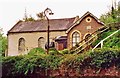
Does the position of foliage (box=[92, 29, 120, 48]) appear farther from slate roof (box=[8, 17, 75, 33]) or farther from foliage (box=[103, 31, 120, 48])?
slate roof (box=[8, 17, 75, 33])

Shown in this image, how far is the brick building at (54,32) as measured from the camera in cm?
3411

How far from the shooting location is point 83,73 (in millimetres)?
18594

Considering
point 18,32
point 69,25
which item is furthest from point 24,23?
point 69,25

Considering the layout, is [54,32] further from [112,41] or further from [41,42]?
[112,41]

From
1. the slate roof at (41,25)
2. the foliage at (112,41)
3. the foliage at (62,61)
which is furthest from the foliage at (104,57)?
the slate roof at (41,25)

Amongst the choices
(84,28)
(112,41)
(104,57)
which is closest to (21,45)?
(84,28)

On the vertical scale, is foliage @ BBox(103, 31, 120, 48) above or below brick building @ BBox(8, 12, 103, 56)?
below

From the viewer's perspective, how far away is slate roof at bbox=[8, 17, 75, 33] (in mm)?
37066

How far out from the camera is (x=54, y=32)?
121 feet

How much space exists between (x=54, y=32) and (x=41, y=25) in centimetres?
253

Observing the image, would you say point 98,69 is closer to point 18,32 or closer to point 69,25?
point 69,25

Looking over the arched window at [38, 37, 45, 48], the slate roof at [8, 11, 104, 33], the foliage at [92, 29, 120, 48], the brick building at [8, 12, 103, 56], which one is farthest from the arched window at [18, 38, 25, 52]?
the foliage at [92, 29, 120, 48]

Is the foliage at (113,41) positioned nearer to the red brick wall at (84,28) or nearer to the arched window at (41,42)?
the red brick wall at (84,28)

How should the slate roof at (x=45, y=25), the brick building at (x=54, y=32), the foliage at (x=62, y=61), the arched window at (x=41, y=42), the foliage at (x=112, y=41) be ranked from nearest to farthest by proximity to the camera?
the foliage at (x=62, y=61)
the foliage at (x=112, y=41)
the brick building at (x=54, y=32)
the slate roof at (x=45, y=25)
the arched window at (x=41, y=42)
